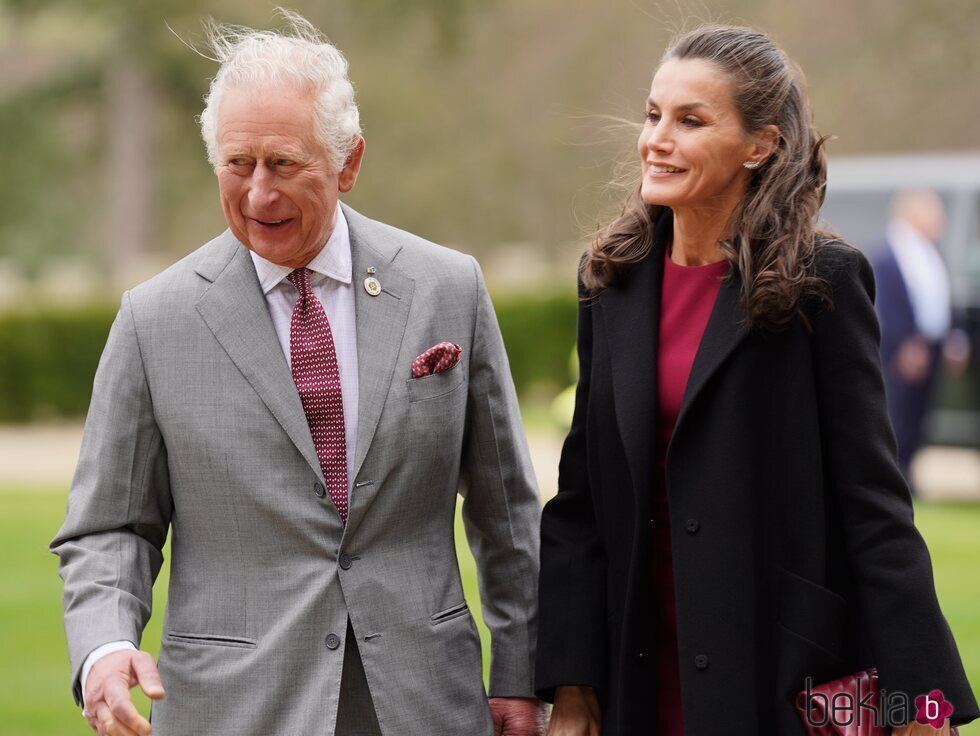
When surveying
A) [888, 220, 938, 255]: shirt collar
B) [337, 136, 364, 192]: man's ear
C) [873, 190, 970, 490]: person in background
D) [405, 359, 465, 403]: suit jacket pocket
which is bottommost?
[405, 359, 465, 403]: suit jacket pocket

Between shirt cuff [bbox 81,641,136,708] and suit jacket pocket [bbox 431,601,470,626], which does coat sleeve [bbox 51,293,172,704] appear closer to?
shirt cuff [bbox 81,641,136,708]

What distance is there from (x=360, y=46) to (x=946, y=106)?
10.3m

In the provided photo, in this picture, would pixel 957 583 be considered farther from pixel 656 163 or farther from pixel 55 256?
pixel 55 256

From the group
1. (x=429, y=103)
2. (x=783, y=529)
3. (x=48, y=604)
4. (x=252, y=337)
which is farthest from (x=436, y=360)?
(x=429, y=103)

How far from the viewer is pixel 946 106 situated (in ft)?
78.9

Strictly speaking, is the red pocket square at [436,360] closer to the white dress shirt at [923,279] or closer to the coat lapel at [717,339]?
the coat lapel at [717,339]

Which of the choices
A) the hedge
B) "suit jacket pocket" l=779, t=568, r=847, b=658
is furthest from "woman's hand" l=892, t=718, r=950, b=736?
the hedge

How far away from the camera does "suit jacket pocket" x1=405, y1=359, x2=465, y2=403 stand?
3125 millimetres

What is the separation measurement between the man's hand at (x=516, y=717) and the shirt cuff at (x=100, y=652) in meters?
0.84

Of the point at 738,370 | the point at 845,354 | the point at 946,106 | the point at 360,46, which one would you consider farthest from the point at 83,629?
the point at 360,46

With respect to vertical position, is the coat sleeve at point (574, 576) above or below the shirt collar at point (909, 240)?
below

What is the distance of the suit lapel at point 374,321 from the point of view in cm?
305

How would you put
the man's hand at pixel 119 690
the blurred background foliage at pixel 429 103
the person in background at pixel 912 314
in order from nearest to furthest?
the man's hand at pixel 119 690 < the person in background at pixel 912 314 < the blurred background foliage at pixel 429 103

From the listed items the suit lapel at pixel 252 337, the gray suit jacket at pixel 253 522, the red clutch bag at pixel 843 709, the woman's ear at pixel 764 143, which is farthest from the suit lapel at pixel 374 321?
the red clutch bag at pixel 843 709
